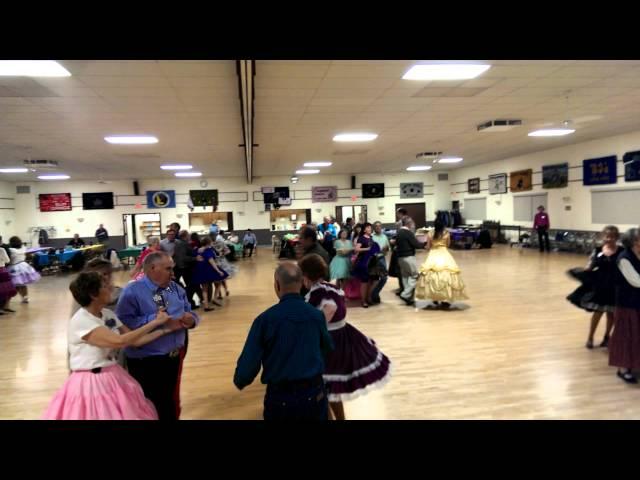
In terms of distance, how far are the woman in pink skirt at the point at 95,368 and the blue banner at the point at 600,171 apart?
1355 centimetres

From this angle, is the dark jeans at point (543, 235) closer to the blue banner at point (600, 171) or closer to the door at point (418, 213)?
the blue banner at point (600, 171)

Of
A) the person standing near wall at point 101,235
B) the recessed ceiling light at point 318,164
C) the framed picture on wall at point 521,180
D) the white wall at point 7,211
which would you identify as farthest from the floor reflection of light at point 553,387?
the white wall at point 7,211

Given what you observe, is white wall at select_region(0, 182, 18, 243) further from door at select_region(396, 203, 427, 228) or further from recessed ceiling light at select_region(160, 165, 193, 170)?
door at select_region(396, 203, 427, 228)

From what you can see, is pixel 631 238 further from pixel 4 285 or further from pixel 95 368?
pixel 4 285

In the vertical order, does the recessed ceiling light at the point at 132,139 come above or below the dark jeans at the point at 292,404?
above

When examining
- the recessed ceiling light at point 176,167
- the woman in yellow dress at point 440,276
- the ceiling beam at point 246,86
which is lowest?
the woman in yellow dress at point 440,276

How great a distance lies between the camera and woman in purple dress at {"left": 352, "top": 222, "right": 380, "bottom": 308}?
23.6 feet

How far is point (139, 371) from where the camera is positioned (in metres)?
2.56

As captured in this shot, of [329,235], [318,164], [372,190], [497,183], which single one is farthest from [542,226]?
[372,190]

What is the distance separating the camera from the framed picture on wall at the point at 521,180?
1549 cm

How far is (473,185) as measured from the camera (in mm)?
19438

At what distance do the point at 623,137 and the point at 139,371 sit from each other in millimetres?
13680
